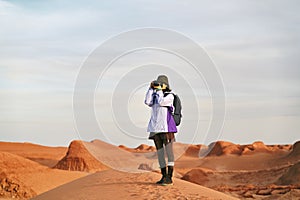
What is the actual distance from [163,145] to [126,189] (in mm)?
1423

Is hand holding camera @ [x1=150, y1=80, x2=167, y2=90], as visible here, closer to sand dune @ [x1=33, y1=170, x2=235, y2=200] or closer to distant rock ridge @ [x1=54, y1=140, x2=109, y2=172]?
sand dune @ [x1=33, y1=170, x2=235, y2=200]

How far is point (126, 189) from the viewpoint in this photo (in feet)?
36.9

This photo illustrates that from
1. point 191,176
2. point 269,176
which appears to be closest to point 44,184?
point 191,176

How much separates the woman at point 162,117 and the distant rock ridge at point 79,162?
33357 mm

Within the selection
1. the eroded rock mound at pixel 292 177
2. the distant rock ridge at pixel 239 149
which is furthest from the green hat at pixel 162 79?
the distant rock ridge at pixel 239 149

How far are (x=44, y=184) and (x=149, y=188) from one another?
20160 millimetres

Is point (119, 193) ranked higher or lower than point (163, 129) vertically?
lower

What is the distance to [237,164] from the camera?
57.2m

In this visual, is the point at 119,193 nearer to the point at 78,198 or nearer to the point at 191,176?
the point at 78,198

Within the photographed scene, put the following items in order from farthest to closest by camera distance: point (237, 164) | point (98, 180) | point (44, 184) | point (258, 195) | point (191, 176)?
1. point (237, 164)
2. point (191, 176)
3. point (44, 184)
4. point (258, 195)
5. point (98, 180)

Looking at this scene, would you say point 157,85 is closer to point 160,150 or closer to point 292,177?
point 160,150

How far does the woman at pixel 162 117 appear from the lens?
10.6m

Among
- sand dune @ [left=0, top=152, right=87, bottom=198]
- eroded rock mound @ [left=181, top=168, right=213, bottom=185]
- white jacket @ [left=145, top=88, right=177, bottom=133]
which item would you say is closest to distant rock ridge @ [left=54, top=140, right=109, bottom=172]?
sand dune @ [left=0, top=152, right=87, bottom=198]

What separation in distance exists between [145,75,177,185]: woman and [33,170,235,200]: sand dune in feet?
2.14
